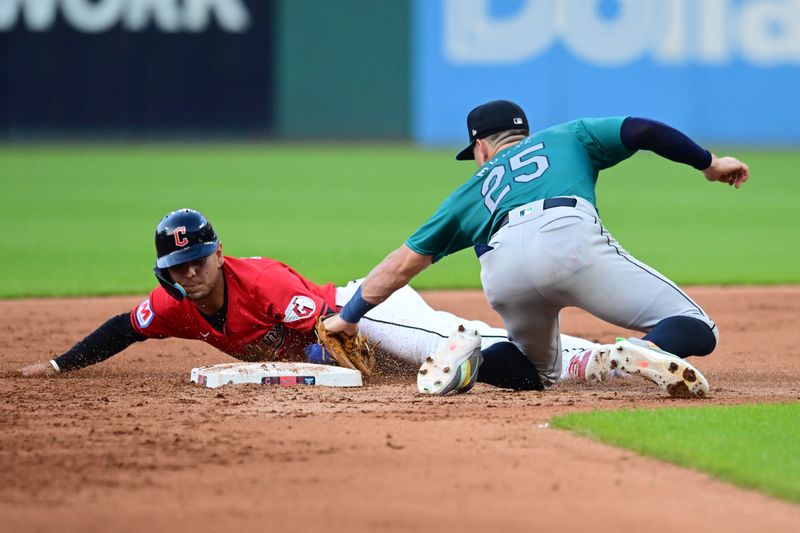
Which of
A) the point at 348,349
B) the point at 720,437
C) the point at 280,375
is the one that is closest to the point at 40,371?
the point at 280,375

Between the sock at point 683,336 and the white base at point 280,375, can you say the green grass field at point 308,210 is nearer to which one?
the white base at point 280,375

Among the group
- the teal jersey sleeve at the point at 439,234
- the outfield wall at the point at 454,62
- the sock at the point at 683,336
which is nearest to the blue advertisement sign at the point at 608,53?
the outfield wall at the point at 454,62

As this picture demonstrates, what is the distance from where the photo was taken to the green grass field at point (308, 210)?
9.85m

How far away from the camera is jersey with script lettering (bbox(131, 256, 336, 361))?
5359 millimetres

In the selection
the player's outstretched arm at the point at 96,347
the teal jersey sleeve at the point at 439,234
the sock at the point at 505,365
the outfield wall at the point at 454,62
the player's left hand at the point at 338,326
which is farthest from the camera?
the outfield wall at the point at 454,62

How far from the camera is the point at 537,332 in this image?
195 inches

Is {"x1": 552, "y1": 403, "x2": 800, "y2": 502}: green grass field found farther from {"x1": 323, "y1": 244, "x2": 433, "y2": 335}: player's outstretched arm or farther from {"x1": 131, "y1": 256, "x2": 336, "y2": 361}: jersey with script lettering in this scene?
{"x1": 131, "y1": 256, "x2": 336, "y2": 361}: jersey with script lettering

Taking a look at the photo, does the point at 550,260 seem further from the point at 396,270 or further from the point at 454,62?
the point at 454,62

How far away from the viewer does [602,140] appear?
4.92 m

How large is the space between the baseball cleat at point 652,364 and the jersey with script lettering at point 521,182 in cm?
68

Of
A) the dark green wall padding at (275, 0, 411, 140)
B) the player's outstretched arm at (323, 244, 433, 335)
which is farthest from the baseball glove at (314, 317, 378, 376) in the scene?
the dark green wall padding at (275, 0, 411, 140)

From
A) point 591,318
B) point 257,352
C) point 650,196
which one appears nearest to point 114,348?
point 257,352

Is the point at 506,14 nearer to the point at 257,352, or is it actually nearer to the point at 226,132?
the point at 226,132

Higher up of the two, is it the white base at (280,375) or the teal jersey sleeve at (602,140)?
the teal jersey sleeve at (602,140)
